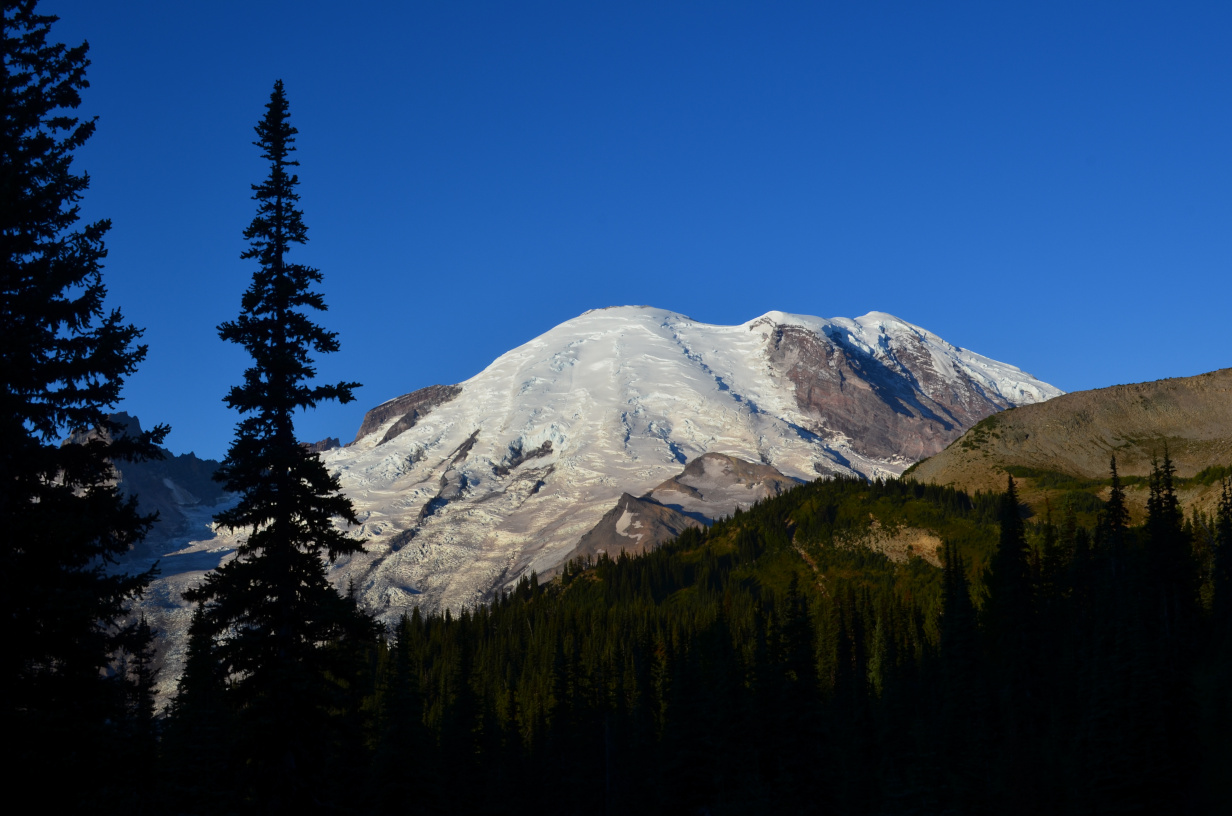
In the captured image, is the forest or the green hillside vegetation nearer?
the forest

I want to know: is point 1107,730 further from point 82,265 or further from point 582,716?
point 82,265

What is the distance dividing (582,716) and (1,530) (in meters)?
67.5

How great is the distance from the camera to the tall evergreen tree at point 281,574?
25953 millimetres

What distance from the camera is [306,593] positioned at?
26812 mm

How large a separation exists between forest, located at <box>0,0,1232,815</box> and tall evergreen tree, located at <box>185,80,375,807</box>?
8 centimetres

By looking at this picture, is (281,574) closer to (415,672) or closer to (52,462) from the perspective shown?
(52,462)

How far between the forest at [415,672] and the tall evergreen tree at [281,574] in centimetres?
8

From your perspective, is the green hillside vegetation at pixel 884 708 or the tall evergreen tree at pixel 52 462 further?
the green hillside vegetation at pixel 884 708

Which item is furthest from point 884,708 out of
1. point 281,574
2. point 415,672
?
point 281,574

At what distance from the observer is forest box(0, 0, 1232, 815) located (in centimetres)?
2291

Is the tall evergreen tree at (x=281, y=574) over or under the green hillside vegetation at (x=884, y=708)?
over

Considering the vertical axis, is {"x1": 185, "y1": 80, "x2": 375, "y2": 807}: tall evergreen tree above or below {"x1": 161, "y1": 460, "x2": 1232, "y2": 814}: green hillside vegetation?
above

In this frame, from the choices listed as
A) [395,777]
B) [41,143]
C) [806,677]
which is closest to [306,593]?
[41,143]

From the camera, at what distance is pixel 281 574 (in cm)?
2650
